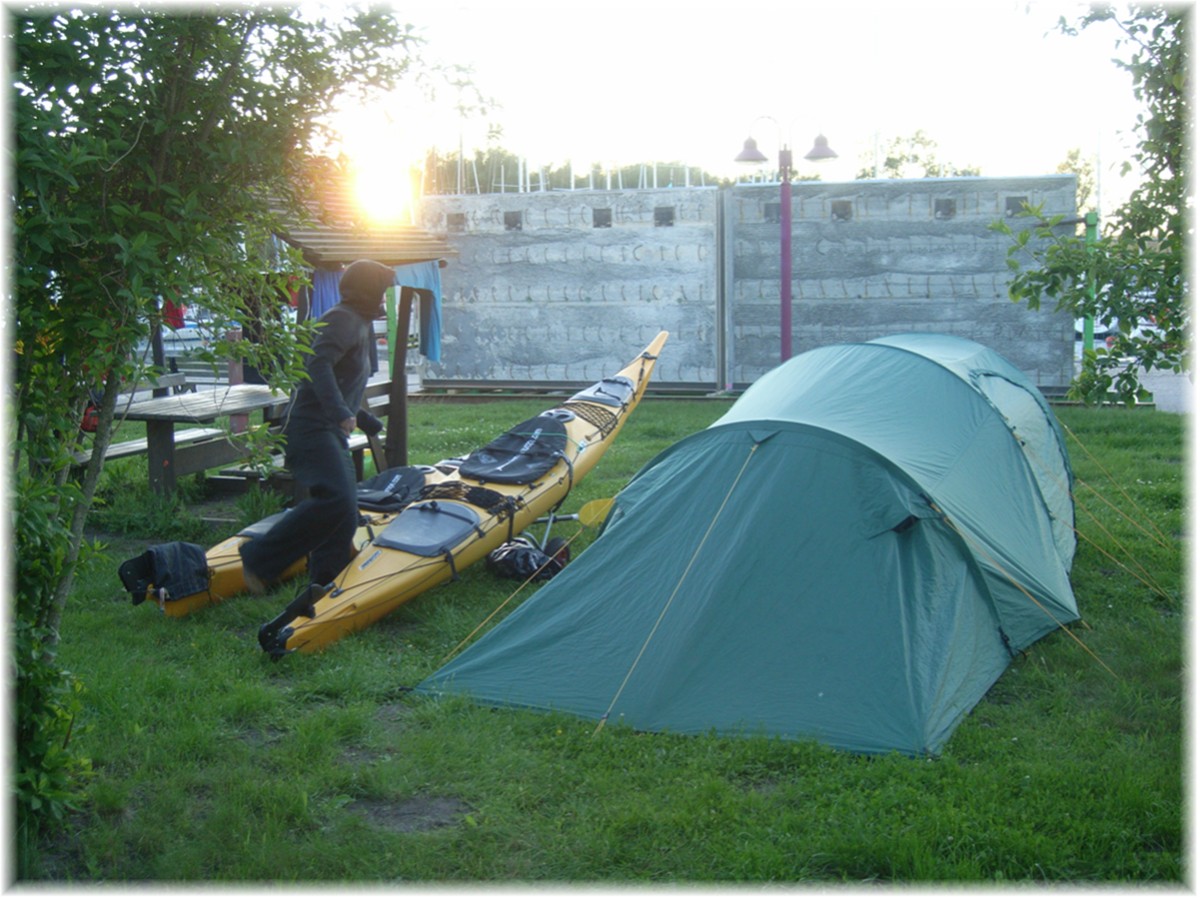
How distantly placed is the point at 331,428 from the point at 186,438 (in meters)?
3.35

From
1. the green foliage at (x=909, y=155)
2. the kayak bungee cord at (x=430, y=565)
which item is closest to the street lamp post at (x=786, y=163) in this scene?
the kayak bungee cord at (x=430, y=565)

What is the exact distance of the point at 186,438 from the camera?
9.03 meters

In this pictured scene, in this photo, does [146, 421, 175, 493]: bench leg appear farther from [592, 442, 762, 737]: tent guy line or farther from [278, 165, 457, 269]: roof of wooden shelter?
[592, 442, 762, 737]: tent guy line

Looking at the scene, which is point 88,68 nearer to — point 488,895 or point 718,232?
point 488,895

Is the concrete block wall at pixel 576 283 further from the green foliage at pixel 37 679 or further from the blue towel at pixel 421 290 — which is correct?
the green foliage at pixel 37 679

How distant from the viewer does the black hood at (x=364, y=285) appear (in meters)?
6.29

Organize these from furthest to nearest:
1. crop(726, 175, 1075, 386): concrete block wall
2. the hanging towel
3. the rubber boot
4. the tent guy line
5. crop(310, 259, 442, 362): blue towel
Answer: crop(726, 175, 1075, 386): concrete block wall, the hanging towel, crop(310, 259, 442, 362): blue towel, the rubber boot, the tent guy line

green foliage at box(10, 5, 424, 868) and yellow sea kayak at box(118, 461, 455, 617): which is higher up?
green foliage at box(10, 5, 424, 868)

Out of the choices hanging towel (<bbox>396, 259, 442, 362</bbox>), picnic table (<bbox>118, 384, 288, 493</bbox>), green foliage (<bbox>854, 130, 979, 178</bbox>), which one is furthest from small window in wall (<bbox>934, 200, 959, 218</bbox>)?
green foliage (<bbox>854, 130, 979, 178</bbox>)

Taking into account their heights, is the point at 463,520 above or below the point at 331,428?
A: below

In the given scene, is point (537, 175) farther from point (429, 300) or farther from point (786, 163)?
point (786, 163)

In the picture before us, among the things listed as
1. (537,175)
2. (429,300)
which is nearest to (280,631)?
(429,300)

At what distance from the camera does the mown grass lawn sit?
3633mm

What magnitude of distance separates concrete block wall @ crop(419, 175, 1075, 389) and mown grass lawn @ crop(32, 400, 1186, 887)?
917 cm
